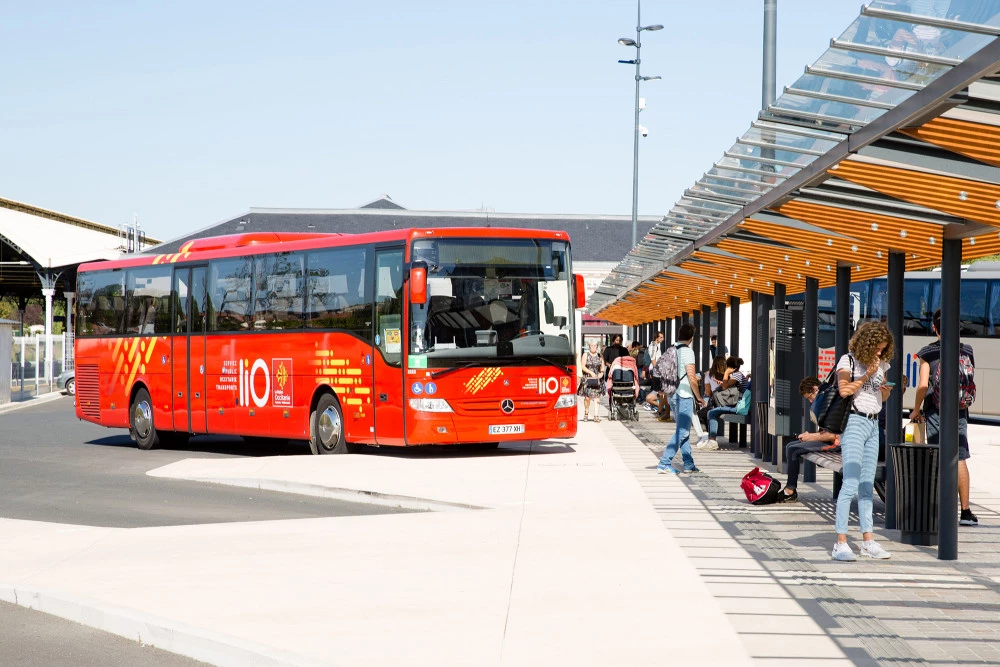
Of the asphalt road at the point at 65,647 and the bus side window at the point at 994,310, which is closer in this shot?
the asphalt road at the point at 65,647

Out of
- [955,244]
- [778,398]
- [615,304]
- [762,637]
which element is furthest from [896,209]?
[615,304]

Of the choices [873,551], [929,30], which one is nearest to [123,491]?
[873,551]

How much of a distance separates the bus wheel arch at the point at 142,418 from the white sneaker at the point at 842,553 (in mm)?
15423

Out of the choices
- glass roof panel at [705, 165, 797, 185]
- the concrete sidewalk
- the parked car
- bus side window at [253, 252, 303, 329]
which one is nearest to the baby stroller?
bus side window at [253, 252, 303, 329]

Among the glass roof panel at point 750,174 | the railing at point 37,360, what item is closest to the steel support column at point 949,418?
the glass roof panel at point 750,174

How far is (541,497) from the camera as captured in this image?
12.5m

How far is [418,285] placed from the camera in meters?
16.7

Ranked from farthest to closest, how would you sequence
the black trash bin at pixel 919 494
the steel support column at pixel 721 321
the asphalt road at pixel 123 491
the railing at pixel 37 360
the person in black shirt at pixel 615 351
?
the railing at pixel 37 360, the person in black shirt at pixel 615 351, the steel support column at pixel 721 321, the asphalt road at pixel 123 491, the black trash bin at pixel 919 494

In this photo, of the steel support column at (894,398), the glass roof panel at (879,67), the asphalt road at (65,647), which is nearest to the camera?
the asphalt road at (65,647)

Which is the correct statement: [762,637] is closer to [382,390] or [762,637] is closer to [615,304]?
[382,390]

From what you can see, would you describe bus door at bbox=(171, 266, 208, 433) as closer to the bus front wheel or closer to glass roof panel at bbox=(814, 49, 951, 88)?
the bus front wheel

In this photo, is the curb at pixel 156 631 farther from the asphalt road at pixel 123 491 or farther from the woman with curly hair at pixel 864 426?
the woman with curly hair at pixel 864 426

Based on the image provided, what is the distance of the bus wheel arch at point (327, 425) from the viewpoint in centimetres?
1814

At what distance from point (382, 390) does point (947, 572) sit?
10.1m
